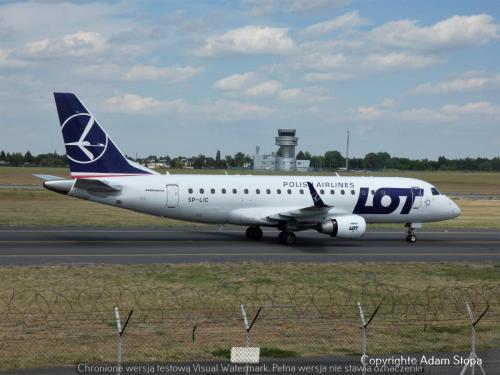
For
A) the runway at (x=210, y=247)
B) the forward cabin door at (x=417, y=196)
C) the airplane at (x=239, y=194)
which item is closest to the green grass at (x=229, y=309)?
the runway at (x=210, y=247)

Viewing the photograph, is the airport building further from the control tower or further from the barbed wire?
the barbed wire

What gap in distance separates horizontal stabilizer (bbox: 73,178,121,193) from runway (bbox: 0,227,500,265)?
241 cm

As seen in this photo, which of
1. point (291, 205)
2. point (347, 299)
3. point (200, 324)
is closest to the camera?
point (200, 324)

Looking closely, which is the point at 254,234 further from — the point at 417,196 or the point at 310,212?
the point at 417,196

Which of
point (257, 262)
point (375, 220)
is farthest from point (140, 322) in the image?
point (375, 220)

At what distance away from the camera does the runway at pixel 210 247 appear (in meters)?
28.8

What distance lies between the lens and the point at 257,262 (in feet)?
92.1

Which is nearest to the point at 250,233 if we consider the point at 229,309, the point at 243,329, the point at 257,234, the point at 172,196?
the point at 257,234

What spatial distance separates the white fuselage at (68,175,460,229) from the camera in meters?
34.1

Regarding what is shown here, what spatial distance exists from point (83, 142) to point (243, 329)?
18.7 meters

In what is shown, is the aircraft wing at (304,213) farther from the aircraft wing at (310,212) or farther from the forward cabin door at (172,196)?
the forward cabin door at (172,196)

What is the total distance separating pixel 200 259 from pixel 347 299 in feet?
29.5

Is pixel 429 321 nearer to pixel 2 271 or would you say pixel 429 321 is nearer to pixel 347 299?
pixel 347 299

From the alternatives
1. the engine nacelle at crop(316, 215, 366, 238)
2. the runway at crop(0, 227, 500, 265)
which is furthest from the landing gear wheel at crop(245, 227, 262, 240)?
the engine nacelle at crop(316, 215, 366, 238)
